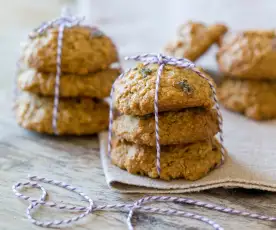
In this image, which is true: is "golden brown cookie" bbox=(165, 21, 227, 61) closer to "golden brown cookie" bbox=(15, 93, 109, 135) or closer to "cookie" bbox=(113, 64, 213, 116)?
"golden brown cookie" bbox=(15, 93, 109, 135)

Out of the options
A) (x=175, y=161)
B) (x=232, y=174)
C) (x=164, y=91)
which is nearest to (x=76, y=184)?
(x=175, y=161)

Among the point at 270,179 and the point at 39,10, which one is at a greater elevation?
the point at 39,10

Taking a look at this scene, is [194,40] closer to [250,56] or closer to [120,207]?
[250,56]

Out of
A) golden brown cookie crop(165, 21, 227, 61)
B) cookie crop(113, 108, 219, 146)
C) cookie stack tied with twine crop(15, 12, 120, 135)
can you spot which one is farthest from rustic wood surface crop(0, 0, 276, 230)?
golden brown cookie crop(165, 21, 227, 61)

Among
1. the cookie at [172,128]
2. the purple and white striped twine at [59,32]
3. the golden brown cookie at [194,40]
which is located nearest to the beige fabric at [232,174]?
the cookie at [172,128]

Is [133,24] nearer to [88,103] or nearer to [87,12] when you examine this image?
[87,12]

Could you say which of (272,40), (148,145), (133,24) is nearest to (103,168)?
(148,145)

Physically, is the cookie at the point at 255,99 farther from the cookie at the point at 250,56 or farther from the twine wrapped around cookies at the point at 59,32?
the twine wrapped around cookies at the point at 59,32

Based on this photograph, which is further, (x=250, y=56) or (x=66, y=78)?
(x=250, y=56)
